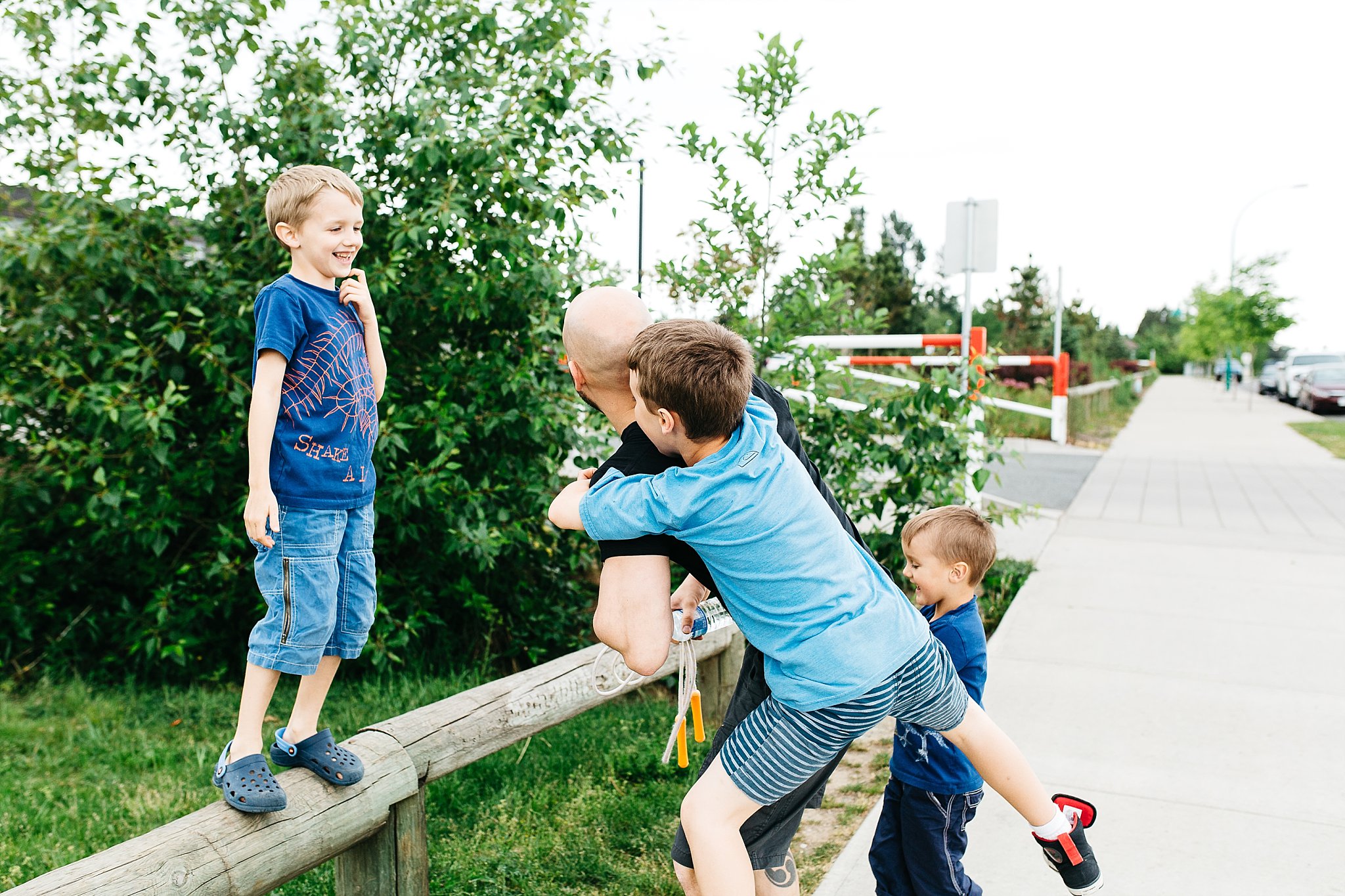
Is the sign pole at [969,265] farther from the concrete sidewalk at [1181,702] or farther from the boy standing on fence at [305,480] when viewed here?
the boy standing on fence at [305,480]

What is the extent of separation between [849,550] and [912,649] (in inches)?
8.9

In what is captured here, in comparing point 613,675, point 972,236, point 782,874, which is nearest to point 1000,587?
point 972,236

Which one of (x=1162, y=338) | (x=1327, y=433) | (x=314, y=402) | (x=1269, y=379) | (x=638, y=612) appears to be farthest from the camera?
(x=1162, y=338)

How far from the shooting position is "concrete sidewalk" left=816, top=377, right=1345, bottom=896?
10.2 feet

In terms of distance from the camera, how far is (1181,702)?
4.46m

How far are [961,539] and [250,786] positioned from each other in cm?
170

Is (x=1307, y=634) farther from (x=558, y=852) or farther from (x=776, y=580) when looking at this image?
Answer: (x=776, y=580)

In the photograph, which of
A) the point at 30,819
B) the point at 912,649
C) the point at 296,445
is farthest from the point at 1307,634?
the point at 30,819

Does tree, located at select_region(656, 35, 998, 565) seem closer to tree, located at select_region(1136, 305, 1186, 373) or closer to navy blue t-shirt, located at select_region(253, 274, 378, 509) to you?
navy blue t-shirt, located at select_region(253, 274, 378, 509)

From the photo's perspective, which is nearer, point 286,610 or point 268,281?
point 286,610

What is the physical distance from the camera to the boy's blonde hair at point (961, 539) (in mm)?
2445

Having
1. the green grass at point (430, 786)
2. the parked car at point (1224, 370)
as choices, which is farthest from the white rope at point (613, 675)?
the parked car at point (1224, 370)

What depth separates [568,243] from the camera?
4.53 m

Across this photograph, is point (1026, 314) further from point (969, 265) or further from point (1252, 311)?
point (969, 265)
